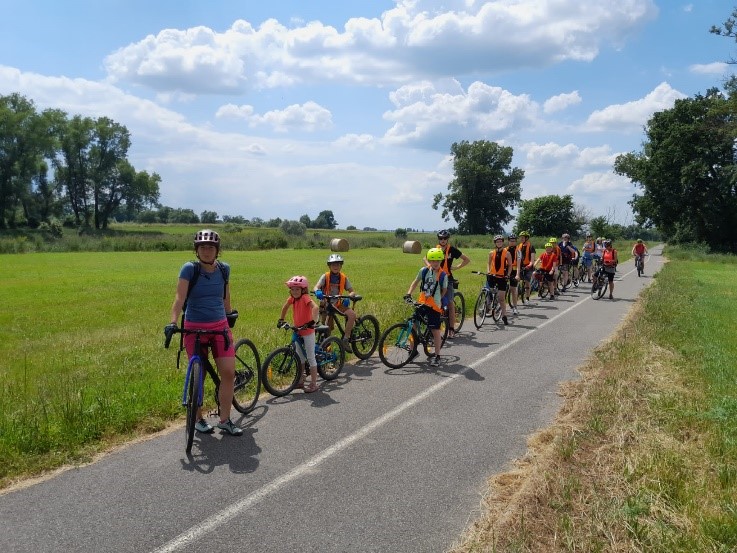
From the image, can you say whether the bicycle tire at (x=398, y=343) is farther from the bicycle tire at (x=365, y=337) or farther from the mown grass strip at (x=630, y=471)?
the mown grass strip at (x=630, y=471)

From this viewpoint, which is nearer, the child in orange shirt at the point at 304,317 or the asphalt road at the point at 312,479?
the asphalt road at the point at 312,479

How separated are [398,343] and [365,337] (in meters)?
0.77

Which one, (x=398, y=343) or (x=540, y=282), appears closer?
(x=398, y=343)

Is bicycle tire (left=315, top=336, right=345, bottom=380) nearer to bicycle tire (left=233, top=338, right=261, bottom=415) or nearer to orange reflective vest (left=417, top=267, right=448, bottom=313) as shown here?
bicycle tire (left=233, top=338, right=261, bottom=415)

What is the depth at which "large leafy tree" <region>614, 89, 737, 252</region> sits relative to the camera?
185 feet

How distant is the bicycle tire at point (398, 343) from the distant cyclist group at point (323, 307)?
2cm

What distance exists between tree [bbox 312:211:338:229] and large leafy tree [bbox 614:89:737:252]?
94066 millimetres

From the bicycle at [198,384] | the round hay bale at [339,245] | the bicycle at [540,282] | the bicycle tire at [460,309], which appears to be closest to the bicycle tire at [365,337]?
the bicycle at [198,384]

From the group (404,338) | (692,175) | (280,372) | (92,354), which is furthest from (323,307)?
(692,175)

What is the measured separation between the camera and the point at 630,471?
4.58m

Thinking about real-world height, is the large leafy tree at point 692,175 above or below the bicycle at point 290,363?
above

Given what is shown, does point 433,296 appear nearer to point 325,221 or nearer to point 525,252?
point 525,252

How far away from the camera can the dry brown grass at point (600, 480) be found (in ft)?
12.2

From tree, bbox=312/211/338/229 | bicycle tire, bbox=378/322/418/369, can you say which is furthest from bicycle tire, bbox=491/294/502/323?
tree, bbox=312/211/338/229
